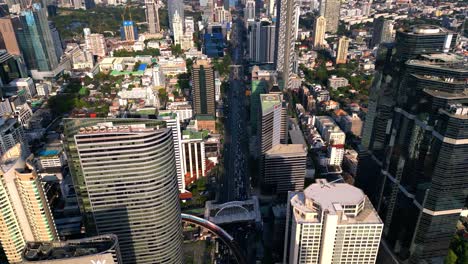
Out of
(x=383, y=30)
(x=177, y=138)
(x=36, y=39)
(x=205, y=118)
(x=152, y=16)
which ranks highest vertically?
(x=152, y=16)

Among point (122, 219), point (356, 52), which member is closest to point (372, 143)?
point (122, 219)

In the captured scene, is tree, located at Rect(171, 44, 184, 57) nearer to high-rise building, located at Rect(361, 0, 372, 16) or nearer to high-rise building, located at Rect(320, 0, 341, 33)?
high-rise building, located at Rect(320, 0, 341, 33)

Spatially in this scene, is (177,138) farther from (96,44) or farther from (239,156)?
(96,44)

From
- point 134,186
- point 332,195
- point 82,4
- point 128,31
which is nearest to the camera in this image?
point 332,195

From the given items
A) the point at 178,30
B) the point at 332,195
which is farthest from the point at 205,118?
the point at 178,30

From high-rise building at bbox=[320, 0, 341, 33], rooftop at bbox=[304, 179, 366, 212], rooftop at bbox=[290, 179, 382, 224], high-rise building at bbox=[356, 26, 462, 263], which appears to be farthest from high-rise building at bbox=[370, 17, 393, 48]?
rooftop at bbox=[290, 179, 382, 224]

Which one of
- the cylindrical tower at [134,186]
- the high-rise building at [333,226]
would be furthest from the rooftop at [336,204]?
the cylindrical tower at [134,186]
